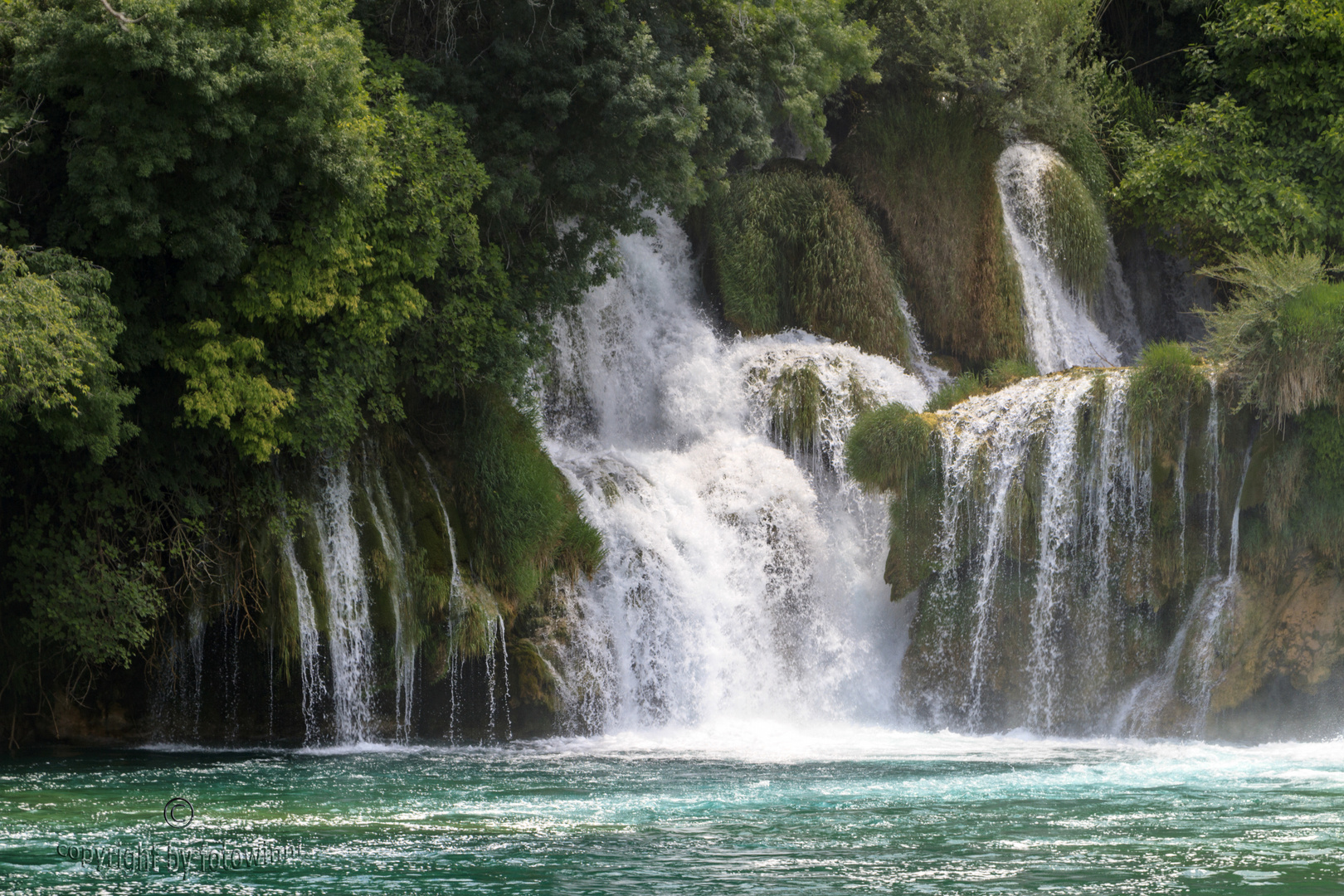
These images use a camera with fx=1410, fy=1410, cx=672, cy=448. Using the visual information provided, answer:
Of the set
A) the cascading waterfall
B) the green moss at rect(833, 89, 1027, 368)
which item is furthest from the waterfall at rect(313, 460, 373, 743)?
the green moss at rect(833, 89, 1027, 368)

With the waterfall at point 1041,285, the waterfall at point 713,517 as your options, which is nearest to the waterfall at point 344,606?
the waterfall at point 713,517

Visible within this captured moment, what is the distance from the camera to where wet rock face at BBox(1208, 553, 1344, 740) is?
19.3m

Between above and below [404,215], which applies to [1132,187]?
above

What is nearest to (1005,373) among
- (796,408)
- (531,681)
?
(796,408)

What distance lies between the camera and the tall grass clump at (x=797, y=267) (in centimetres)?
2548

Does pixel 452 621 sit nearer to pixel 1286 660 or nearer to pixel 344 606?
pixel 344 606

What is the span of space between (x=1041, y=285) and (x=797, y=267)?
193 inches

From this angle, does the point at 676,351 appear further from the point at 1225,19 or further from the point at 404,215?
the point at 1225,19

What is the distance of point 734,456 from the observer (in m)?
22.7

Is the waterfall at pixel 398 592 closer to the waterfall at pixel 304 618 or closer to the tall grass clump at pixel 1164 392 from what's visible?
the waterfall at pixel 304 618

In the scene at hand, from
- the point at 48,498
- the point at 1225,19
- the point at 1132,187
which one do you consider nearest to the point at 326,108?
the point at 48,498

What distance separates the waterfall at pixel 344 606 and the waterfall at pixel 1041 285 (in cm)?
1366

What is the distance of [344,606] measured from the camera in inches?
722

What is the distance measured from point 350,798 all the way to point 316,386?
5636mm
